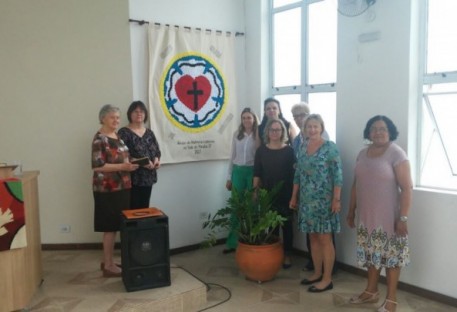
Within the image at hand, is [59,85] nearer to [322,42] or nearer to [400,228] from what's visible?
[322,42]

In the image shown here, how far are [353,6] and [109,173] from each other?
7.66 feet

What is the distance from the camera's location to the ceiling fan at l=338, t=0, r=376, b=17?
3.44 meters

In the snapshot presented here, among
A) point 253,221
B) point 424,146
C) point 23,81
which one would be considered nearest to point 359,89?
point 424,146

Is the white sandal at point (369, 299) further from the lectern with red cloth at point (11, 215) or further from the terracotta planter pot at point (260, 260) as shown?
the lectern with red cloth at point (11, 215)

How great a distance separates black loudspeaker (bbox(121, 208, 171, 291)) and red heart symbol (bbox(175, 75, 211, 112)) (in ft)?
5.08

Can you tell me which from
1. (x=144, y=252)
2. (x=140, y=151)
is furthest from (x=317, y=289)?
(x=140, y=151)

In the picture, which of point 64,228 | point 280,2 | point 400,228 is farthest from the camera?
point 280,2

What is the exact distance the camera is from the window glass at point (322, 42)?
4.07m

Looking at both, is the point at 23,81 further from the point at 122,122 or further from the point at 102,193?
the point at 102,193

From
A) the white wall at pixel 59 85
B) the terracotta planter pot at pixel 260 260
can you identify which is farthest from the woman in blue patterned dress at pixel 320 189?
the white wall at pixel 59 85

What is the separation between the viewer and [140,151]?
373 cm

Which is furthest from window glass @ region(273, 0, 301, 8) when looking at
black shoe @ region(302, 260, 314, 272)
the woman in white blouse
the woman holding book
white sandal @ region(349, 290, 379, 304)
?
white sandal @ region(349, 290, 379, 304)

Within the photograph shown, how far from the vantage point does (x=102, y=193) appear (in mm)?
3391

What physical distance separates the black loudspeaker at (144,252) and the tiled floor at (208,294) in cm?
8
